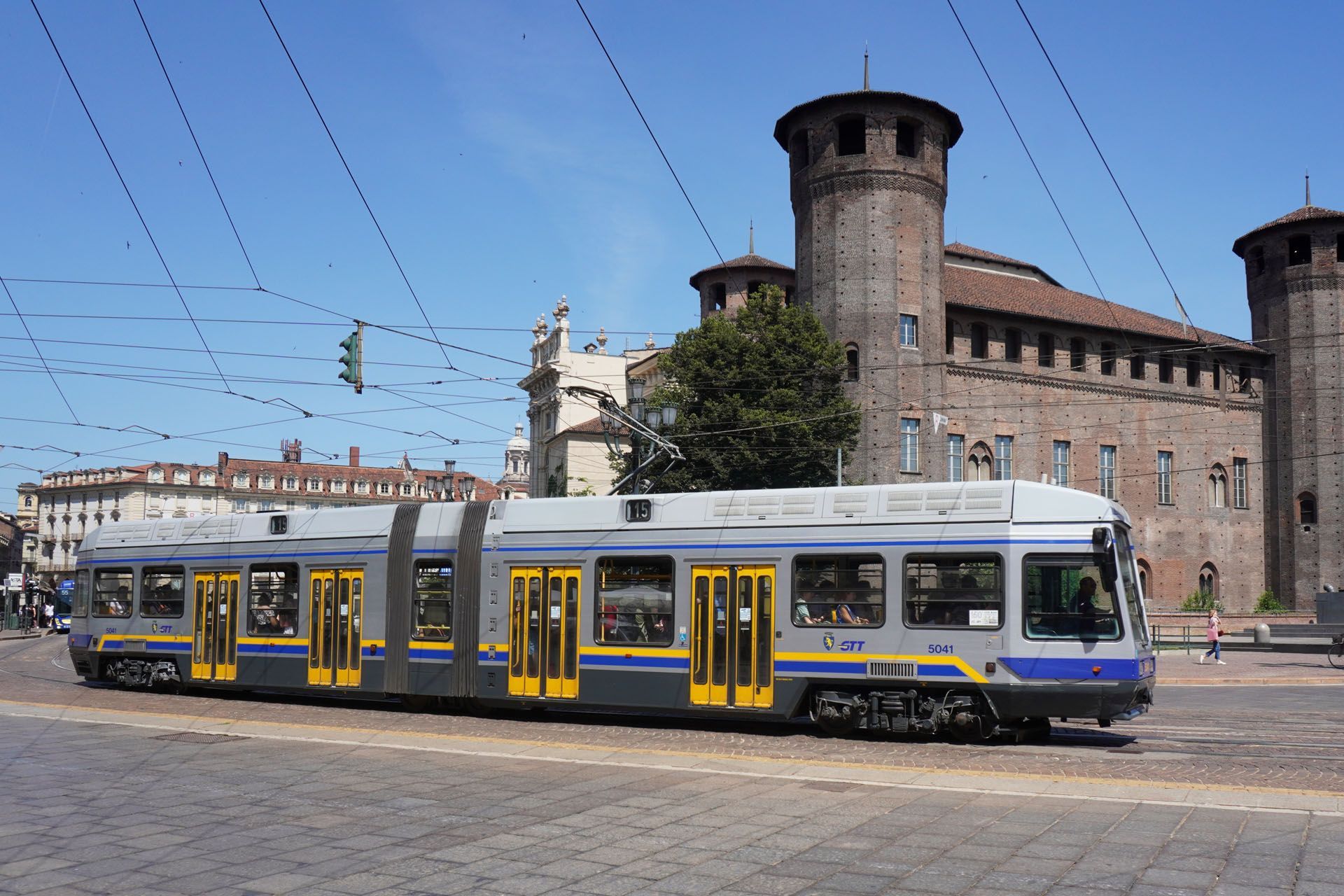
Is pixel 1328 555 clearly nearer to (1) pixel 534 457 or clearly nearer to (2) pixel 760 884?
(1) pixel 534 457

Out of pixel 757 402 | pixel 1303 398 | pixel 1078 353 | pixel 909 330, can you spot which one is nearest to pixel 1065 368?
pixel 1078 353

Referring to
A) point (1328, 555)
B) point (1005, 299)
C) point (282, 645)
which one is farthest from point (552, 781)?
point (1328, 555)

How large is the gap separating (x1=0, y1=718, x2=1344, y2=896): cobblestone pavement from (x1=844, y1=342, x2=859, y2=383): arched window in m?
36.4

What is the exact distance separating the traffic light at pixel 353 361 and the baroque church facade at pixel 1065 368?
27121mm

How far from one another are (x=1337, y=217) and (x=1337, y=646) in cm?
3438

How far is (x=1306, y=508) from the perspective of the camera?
57.2m

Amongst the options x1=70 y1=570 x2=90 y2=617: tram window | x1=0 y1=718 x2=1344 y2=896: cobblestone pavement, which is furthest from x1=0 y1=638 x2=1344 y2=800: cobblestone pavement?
x1=0 y1=718 x2=1344 y2=896: cobblestone pavement

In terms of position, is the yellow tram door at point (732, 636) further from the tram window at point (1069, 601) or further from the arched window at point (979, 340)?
the arched window at point (979, 340)

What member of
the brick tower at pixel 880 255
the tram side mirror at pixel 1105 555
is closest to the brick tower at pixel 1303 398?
the brick tower at pixel 880 255

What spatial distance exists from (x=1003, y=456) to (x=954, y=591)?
1565 inches

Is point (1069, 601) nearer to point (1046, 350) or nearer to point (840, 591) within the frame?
point (840, 591)

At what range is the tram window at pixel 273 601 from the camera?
58.2ft

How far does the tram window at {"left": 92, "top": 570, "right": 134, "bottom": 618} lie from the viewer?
20125 millimetres

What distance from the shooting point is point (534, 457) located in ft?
287
